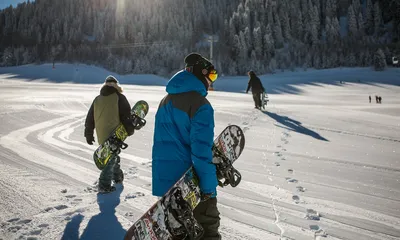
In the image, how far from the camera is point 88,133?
13.6 feet

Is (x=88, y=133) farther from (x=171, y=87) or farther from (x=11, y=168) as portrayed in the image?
(x=171, y=87)

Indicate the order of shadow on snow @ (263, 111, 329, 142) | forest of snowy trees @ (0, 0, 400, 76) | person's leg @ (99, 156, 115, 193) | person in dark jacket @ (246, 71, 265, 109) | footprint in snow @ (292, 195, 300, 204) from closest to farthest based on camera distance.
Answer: footprint in snow @ (292, 195, 300, 204) < person's leg @ (99, 156, 115, 193) < shadow on snow @ (263, 111, 329, 142) < person in dark jacket @ (246, 71, 265, 109) < forest of snowy trees @ (0, 0, 400, 76)

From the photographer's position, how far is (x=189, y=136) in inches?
85.9

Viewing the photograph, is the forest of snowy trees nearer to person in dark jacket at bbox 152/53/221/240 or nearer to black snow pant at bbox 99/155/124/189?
black snow pant at bbox 99/155/124/189

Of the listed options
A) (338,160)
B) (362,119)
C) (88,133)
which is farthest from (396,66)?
(88,133)

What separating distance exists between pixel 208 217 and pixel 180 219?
28 centimetres

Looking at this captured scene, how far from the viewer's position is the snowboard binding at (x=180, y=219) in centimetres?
213

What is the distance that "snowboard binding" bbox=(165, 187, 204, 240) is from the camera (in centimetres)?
213

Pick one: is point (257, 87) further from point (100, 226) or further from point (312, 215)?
point (100, 226)

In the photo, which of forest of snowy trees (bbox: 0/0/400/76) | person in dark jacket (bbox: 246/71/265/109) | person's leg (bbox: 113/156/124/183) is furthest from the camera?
forest of snowy trees (bbox: 0/0/400/76)

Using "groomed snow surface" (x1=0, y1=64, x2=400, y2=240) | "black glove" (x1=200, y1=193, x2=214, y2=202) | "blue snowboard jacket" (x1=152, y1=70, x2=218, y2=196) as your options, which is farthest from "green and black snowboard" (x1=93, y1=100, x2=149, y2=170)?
"black glove" (x1=200, y1=193, x2=214, y2=202)

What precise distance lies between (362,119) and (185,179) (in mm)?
10164

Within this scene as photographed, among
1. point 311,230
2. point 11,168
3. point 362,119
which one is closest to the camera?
point 311,230

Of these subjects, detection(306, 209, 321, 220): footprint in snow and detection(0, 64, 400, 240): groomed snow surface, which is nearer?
detection(0, 64, 400, 240): groomed snow surface
